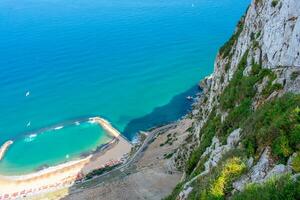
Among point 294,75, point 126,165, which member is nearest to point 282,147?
point 294,75

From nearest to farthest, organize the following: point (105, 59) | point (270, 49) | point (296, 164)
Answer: point (296, 164) → point (270, 49) → point (105, 59)

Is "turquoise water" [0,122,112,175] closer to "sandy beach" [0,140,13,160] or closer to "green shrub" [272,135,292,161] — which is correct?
"sandy beach" [0,140,13,160]

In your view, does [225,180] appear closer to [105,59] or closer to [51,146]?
[51,146]

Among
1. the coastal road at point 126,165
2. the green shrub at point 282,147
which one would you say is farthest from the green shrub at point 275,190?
the coastal road at point 126,165

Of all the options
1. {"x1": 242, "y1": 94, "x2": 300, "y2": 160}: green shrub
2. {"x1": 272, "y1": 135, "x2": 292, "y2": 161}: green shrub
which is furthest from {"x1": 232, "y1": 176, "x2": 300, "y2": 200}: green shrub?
{"x1": 242, "y1": 94, "x2": 300, "y2": 160}: green shrub

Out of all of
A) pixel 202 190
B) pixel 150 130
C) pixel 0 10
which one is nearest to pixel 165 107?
pixel 150 130

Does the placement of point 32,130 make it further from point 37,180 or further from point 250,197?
point 250,197
